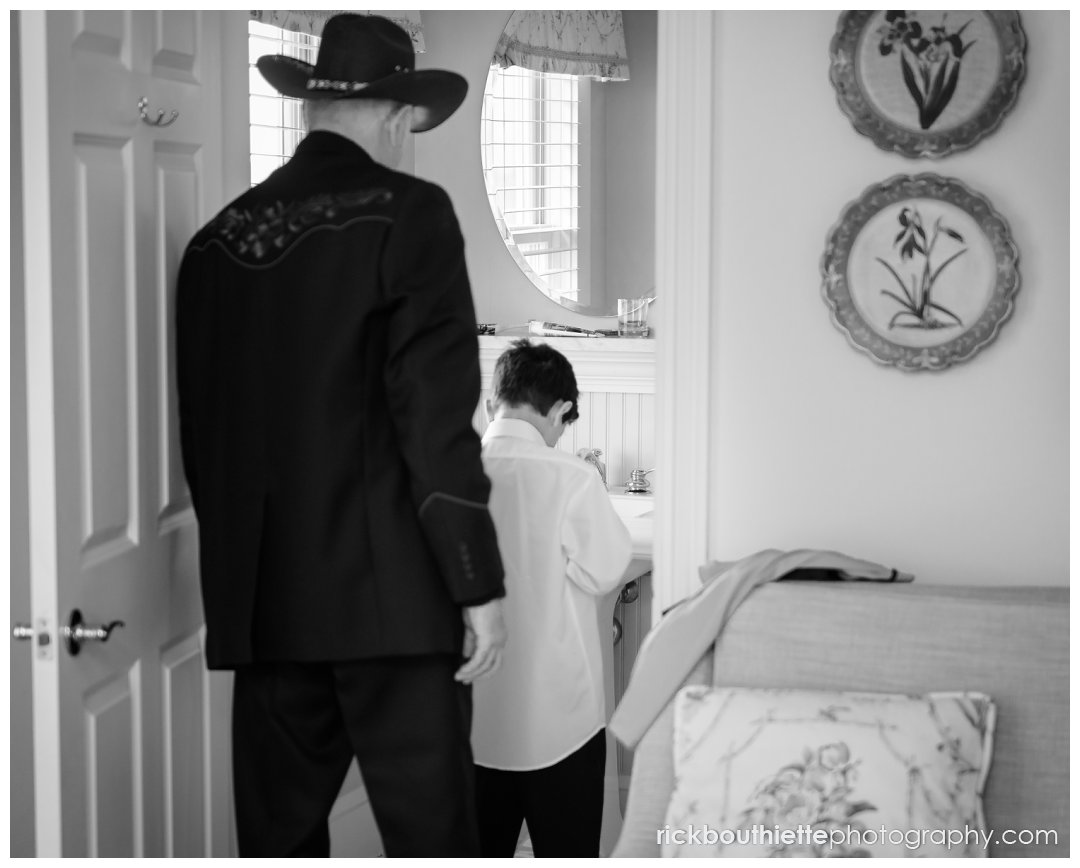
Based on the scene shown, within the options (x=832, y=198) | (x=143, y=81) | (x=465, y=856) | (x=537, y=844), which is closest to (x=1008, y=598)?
(x=832, y=198)

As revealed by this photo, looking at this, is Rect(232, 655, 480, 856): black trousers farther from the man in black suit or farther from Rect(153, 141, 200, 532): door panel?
Rect(153, 141, 200, 532): door panel

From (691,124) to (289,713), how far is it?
1197 mm

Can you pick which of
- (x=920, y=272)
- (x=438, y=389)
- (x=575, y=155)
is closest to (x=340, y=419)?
(x=438, y=389)

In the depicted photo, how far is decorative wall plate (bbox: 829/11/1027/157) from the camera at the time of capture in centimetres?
209

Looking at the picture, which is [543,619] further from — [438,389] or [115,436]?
[115,436]

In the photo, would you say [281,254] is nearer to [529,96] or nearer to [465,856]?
[465,856]

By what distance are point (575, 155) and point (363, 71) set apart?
→ 64.9 inches

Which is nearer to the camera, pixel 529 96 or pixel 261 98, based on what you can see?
pixel 261 98

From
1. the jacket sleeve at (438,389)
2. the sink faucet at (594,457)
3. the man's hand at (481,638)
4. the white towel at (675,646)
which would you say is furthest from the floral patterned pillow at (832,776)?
the sink faucet at (594,457)

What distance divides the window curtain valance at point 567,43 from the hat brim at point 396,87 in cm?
150

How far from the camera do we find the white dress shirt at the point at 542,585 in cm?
244

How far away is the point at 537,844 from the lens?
8.21ft

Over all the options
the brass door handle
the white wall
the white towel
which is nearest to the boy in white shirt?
the white wall

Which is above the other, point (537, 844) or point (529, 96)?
point (529, 96)
